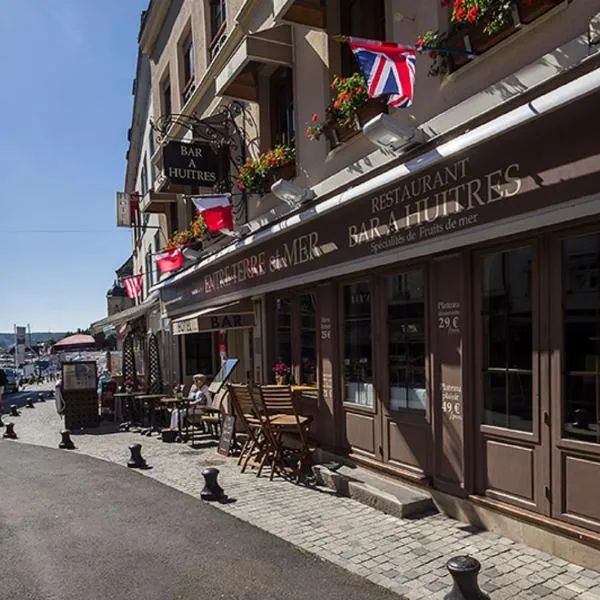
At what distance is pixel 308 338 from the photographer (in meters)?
8.19

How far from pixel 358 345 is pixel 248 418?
76.7 inches

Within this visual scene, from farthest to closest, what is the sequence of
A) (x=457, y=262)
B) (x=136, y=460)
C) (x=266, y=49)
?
(x=136, y=460)
(x=266, y=49)
(x=457, y=262)

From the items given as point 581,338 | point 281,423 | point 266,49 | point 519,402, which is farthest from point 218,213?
point 581,338

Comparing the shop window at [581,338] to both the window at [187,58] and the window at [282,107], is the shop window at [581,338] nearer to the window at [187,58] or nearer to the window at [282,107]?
the window at [282,107]

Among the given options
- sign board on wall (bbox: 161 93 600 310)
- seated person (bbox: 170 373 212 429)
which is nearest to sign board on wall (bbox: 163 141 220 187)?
sign board on wall (bbox: 161 93 600 310)

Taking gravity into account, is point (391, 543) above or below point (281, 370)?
below

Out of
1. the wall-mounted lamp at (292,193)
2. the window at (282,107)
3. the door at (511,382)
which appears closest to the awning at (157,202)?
the window at (282,107)

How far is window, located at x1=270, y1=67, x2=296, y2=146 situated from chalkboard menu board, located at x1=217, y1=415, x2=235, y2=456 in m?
4.49

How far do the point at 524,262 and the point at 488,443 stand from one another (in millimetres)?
1624

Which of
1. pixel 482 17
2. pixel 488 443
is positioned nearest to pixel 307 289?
pixel 488 443

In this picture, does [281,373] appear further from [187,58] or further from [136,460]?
[187,58]

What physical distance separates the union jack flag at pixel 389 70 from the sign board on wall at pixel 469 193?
75 centimetres

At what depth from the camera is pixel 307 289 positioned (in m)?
8.10

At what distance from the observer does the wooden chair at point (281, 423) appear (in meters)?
7.09
